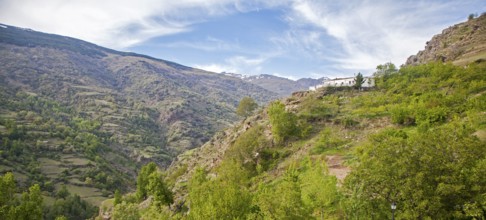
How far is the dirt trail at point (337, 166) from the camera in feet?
186

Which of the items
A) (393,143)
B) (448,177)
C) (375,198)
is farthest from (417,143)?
(375,198)

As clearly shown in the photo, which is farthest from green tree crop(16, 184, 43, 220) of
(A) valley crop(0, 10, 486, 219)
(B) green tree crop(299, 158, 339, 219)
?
(B) green tree crop(299, 158, 339, 219)

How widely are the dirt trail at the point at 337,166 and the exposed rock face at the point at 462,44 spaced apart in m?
79.1

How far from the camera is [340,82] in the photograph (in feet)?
513

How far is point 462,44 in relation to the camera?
148m

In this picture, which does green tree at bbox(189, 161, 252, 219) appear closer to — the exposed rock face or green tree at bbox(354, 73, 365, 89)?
green tree at bbox(354, 73, 365, 89)

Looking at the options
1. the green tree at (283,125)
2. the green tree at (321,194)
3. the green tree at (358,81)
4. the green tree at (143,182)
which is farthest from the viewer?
the green tree at (358,81)

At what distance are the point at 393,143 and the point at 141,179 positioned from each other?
85849 mm

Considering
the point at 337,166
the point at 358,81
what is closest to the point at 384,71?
the point at 358,81

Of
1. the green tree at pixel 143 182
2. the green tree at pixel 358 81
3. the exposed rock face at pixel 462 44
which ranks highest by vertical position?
the exposed rock face at pixel 462 44

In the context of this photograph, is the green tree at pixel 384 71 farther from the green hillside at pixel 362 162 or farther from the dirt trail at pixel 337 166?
the dirt trail at pixel 337 166

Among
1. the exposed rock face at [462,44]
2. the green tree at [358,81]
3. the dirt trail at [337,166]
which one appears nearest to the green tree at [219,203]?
the dirt trail at [337,166]

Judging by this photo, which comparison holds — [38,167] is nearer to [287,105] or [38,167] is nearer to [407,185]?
[287,105]

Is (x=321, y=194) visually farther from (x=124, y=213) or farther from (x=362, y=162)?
(x=124, y=213)
